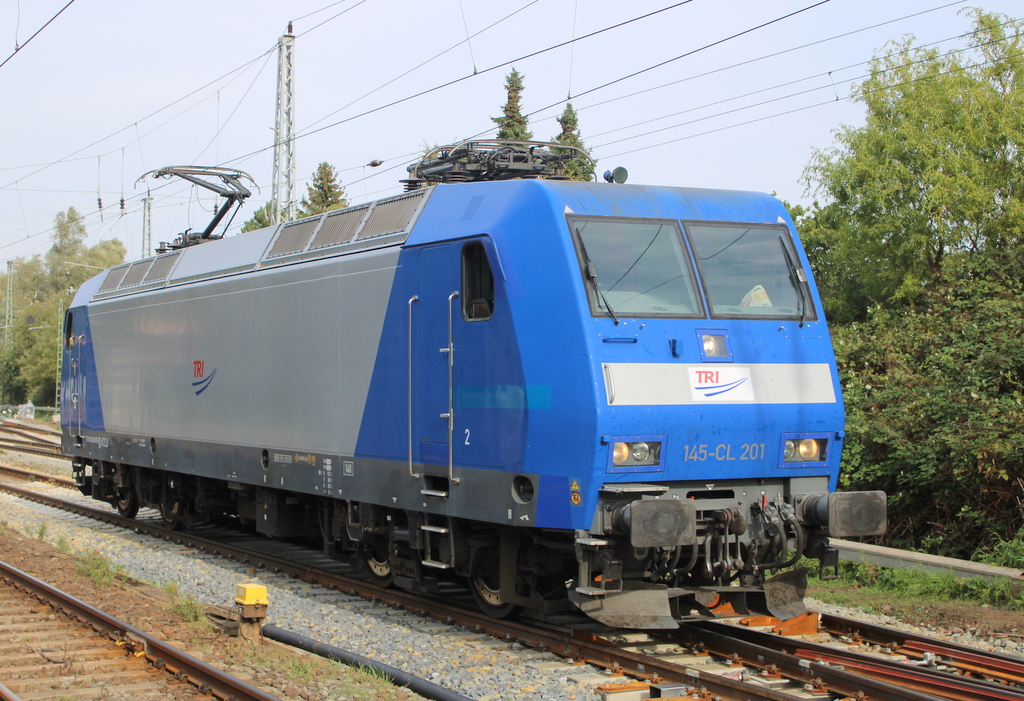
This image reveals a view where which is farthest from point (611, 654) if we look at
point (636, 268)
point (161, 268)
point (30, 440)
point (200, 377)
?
point (30, 440)

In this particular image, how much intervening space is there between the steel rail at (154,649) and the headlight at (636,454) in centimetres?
270

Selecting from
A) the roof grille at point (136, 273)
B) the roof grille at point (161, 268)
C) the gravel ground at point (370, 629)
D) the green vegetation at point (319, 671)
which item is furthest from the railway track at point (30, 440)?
the green vegetation at point (319, 671)

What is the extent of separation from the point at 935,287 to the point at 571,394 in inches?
415

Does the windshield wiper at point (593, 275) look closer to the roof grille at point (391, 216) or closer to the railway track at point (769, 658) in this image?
the roof grille at point (391, 216)

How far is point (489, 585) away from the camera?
8773mm

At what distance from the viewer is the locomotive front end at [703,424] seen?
7.07 meters

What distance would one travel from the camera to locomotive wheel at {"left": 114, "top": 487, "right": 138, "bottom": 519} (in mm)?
15941

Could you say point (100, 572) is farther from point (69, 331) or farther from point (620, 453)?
point (69, 331)

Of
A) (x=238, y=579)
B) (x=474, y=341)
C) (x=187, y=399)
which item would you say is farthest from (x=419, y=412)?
(x=187, y=399)

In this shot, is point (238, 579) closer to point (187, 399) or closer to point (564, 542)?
point (187, 399)

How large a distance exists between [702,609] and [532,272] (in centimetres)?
285

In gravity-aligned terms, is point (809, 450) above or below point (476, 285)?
below

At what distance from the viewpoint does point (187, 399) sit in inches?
517

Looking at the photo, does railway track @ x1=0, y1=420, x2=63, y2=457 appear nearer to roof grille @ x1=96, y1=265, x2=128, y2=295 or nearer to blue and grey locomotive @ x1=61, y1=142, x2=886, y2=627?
roof grille @ x1=96, y1=265, x2=128, y2=295
